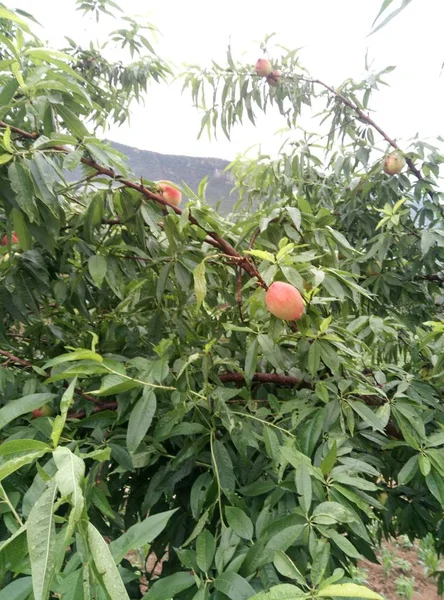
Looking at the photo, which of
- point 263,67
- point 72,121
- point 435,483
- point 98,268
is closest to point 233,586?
point 435,483

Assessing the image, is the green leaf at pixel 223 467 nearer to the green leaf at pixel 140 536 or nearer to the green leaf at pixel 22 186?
the green leaf at pixel 140 536

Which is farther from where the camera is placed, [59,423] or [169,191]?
[169,191]

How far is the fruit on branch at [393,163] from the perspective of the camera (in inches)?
51.8

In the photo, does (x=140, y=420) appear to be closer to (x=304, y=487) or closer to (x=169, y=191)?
(x=304, y=487)

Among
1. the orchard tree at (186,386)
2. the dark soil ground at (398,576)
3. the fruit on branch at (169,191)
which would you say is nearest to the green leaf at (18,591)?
the orchard tree at (186,386)

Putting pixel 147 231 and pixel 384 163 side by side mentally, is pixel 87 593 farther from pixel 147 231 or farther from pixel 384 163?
pixel 384 163

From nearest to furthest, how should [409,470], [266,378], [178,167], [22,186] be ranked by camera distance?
[22,186], [409,470], [266,378], [178,167]

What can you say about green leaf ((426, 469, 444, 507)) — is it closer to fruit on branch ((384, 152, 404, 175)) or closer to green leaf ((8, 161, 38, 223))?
green leaf ((8, 161, 38, 223))

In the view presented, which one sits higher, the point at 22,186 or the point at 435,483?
the point at 22,186

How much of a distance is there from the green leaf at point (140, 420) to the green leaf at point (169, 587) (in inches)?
6.6

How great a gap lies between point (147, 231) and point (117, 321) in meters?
0.20

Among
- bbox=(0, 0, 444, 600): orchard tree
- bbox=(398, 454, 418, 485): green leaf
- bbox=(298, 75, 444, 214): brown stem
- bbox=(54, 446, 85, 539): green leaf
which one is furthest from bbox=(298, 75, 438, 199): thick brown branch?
bbox=(54, 446, 85, 539): green leaf

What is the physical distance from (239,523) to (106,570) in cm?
31

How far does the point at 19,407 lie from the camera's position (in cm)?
56
